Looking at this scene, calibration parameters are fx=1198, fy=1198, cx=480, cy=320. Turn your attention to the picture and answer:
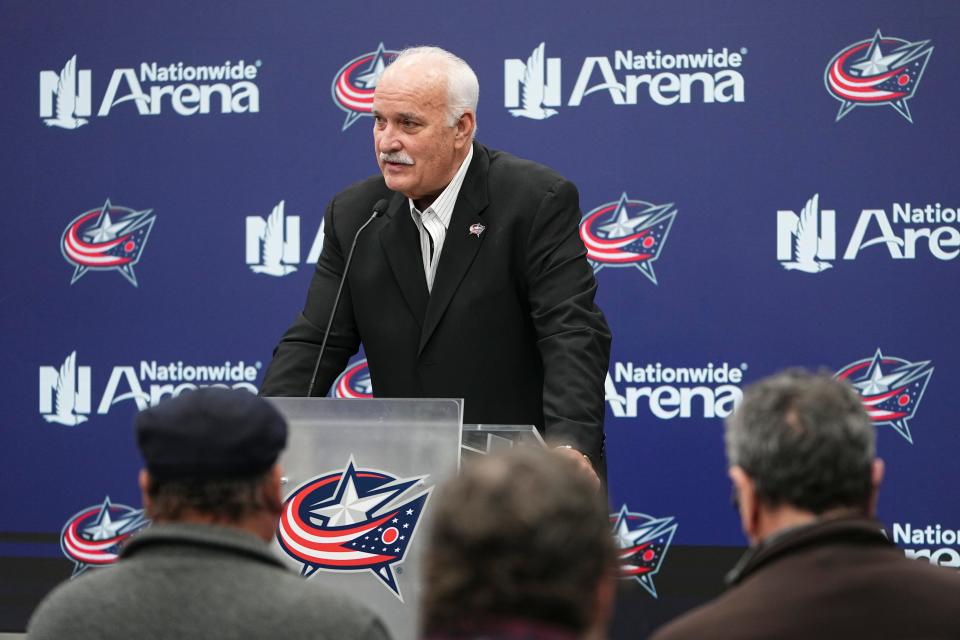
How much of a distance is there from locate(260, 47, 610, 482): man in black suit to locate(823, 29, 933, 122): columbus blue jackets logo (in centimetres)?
185

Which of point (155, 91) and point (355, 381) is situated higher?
point (155, 91)

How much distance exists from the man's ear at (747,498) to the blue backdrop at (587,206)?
9.22ft

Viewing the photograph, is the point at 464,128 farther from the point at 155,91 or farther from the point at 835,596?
the point at 155,91

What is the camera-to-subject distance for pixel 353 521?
6.53ft

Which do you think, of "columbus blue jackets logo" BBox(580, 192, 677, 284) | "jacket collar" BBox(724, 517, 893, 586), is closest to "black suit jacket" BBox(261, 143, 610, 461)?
"jacket collar" BBox(724, 517, 893, 586)

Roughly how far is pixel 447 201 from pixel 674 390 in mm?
1728

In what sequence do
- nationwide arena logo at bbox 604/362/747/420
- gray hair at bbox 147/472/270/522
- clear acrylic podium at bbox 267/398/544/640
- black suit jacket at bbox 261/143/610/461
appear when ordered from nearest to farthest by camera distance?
gray hair at bbox 147/472/270/522 → clear acrylic podium at bbox 267/398/544/640 → black suit jacket at bbox 261/143/610/461 → nationwide arena logo at bbox 604/362/747/420

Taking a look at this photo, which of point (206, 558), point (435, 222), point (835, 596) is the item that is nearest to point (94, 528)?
point (435, 222)

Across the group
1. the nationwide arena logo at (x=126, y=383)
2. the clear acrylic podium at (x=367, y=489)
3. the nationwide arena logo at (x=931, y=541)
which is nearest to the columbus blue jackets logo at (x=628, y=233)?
the nationwide arena logo at (x=931, y=541)

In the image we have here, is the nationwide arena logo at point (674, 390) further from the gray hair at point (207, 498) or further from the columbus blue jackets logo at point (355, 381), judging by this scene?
the gray hair at point (207, 498)

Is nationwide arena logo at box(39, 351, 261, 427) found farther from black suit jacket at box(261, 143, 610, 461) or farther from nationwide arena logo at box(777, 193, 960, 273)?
nationwide arena logo at box(777, 193, 960, 273)

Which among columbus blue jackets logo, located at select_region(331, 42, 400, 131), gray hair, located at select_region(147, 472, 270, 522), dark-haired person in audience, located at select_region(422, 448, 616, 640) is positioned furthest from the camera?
columbus blue jackets logo, located at select_region(331, 42, 400, 131)

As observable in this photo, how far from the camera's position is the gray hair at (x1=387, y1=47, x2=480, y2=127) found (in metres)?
2.73

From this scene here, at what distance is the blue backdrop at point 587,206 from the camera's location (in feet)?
13.8
